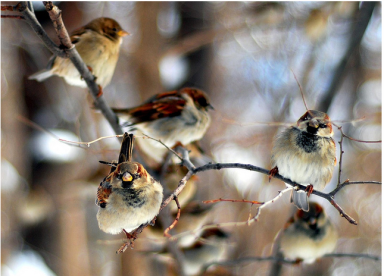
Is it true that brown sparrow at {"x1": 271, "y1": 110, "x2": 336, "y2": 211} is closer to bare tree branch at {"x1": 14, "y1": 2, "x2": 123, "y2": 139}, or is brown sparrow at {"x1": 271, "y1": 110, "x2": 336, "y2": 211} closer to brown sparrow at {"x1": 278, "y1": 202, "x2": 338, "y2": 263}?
bare tree branch at {"x1": 14, "y1": 2, "x2": 123, "y2": 139}

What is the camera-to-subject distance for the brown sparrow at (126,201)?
2.46m

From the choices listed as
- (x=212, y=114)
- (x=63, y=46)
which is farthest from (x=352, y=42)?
(x=63, y=46)

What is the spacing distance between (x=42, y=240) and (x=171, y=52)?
4721mm

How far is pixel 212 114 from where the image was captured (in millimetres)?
6457

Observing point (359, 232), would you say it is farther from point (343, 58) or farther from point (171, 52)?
point (171, 52)

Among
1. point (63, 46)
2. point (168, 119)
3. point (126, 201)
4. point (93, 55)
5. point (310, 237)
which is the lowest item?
point (126, 201)

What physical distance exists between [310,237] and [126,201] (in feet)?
10.7

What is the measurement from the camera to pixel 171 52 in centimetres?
746

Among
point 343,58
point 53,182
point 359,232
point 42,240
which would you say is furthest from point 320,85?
point 42,240

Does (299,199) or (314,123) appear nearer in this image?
(314,123)

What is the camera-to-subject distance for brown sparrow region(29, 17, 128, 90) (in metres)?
3.95

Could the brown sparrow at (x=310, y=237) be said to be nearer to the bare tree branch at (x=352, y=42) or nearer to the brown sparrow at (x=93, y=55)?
the bare tree branch at (x=352, y=42)

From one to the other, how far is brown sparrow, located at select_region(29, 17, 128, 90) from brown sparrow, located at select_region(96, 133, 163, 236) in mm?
1813

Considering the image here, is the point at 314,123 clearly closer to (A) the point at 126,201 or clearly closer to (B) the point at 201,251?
(A) the point at 126,201
